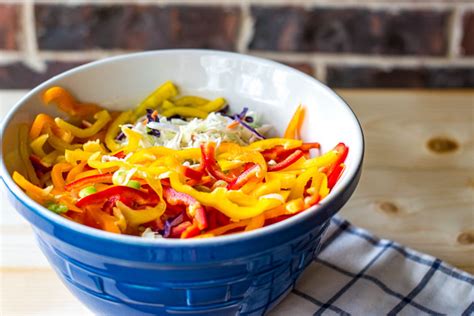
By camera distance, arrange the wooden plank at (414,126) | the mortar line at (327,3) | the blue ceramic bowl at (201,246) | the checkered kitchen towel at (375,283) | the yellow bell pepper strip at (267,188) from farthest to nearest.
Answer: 1. the mortar line at (327,3)
2. the wooden plank at (414,126)
3. the checkered kitchen towel at (375,283)
4. the yellow bell pepper strip at (267,188)
5. the blue ceramic bowl at (201,246)

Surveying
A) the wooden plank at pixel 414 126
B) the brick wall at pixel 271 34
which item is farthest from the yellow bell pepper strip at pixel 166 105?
the brick wall at pixel 271 34

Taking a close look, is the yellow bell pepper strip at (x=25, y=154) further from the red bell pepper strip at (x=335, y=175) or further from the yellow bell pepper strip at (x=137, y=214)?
the red bell pepper strip at (x=335, y=175)

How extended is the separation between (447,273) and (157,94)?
0.44 meters

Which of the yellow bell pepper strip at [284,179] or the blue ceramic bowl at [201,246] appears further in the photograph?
the yellow bell pepper strip at [284,179]

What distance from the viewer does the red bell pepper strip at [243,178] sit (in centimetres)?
79

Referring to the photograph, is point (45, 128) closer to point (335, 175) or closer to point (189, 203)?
point (189, 203)

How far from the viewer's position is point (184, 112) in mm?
987

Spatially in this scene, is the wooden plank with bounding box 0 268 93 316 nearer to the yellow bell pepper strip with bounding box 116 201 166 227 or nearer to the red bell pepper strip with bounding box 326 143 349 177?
the yellow bell pepper strip with bounding box 116 201 166 227

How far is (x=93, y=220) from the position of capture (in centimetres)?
75

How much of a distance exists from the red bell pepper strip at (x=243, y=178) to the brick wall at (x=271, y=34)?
0.75 metres

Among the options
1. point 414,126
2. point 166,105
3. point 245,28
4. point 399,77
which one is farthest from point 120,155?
point 399,77

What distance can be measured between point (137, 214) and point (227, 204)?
0.09 meters

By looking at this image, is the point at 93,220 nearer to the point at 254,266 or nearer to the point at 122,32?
the point at 254,266

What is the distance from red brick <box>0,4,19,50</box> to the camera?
1526 mm
